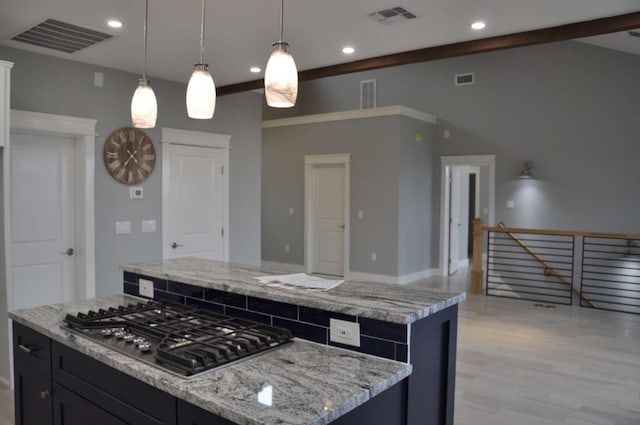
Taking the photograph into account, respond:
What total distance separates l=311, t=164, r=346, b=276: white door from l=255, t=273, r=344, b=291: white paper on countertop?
19.0 feet

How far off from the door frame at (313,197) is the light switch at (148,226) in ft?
11.7

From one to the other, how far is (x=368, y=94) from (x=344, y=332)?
25.7ft

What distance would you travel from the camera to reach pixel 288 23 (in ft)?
11.8

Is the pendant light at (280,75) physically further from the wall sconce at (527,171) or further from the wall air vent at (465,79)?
the wall air vent at (465,79)

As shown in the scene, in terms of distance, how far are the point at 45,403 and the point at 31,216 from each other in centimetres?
283

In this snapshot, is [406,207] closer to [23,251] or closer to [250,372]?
[23,251]

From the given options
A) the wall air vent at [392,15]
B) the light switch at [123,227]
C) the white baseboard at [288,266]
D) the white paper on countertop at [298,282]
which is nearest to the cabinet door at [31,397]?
the white paper on countertop at [298,282]

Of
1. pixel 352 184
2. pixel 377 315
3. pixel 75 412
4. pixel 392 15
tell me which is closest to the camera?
pixel 377 315

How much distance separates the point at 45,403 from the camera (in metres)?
2.14

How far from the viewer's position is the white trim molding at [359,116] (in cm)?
741

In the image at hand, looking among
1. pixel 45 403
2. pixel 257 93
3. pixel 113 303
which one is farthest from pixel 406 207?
pixel 45 403

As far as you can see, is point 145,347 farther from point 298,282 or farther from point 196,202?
point 196,202

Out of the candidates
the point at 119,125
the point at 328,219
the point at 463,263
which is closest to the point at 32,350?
the point at 119,125

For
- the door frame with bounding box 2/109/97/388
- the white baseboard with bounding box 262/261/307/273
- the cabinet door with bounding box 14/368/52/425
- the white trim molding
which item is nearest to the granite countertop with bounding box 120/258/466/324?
the cabinet door with bounding box 14/368/52/425
